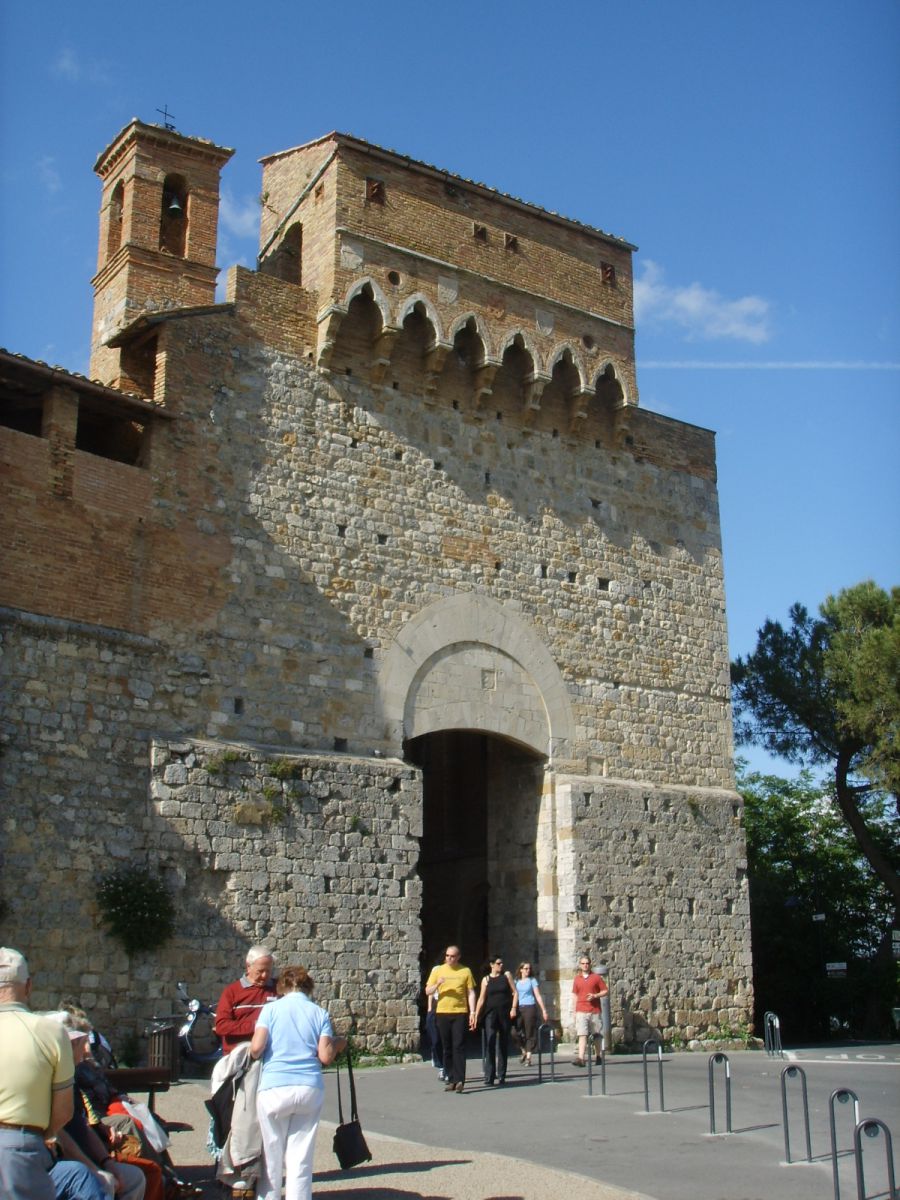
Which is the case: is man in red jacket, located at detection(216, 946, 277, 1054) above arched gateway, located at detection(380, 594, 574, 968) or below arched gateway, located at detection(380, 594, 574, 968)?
below

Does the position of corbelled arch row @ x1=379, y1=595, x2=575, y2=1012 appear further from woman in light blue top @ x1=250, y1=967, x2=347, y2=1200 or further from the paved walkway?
woman in light blue top @ x1=250, y1=967, x2=347, y2=1200

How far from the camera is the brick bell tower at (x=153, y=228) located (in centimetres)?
1761

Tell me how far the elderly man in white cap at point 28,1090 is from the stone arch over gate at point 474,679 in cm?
1188

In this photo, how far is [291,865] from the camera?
15.5 m

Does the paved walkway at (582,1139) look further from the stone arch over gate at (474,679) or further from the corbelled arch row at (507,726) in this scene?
the stone arch over gate at (474,679)

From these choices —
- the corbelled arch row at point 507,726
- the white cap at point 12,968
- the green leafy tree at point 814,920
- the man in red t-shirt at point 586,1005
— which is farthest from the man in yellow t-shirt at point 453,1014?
the green leafy tree at point 814,920

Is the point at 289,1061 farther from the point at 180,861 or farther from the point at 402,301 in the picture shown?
the point at 402,301

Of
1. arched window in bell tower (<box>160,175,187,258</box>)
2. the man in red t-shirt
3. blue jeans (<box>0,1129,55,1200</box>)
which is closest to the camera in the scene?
blue jeans (<box>0,1129,55,1200</box>)

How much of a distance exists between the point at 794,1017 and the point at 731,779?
9.76 metres

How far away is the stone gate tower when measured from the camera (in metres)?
14.6

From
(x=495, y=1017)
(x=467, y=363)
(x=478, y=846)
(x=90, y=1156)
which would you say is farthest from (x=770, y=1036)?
(x=90, y=1156)

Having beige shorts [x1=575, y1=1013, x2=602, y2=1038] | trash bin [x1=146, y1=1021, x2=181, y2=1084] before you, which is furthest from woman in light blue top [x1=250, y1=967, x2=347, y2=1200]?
beige shorts [x1=575, y1=1013, x2=602, y2=1038]

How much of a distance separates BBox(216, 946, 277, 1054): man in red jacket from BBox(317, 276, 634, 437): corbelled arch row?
11147mm

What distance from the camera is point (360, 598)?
17.2m
